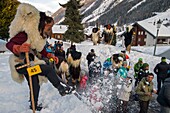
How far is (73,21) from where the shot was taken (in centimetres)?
3784

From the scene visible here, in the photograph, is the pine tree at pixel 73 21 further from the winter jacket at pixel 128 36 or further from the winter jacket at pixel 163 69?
the winter jacket at pixel 163 69

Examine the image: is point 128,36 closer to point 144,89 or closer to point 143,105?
point 143,105

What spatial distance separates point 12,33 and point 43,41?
0.54m

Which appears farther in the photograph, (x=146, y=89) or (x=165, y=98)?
(x=146, y=89)

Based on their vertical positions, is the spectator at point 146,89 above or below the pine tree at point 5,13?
below

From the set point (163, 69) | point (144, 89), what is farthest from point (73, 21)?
point (144, 89)

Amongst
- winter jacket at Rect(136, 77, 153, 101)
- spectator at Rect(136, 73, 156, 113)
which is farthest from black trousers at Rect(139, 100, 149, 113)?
winter jacket at Rect(136, 77, 153, 101)

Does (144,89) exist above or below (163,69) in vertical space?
below

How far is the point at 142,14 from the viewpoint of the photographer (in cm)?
16925

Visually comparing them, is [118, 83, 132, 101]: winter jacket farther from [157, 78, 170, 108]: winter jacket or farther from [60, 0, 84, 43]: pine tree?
[60, 0, 84, 43]: pine tree

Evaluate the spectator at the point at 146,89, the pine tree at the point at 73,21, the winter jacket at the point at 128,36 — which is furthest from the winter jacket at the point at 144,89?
the pine tree at the point at 73,21

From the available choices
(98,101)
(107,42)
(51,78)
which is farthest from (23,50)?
(107,42)

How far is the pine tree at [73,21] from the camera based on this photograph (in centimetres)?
3766

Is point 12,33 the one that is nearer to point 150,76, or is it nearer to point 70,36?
point 150,76
